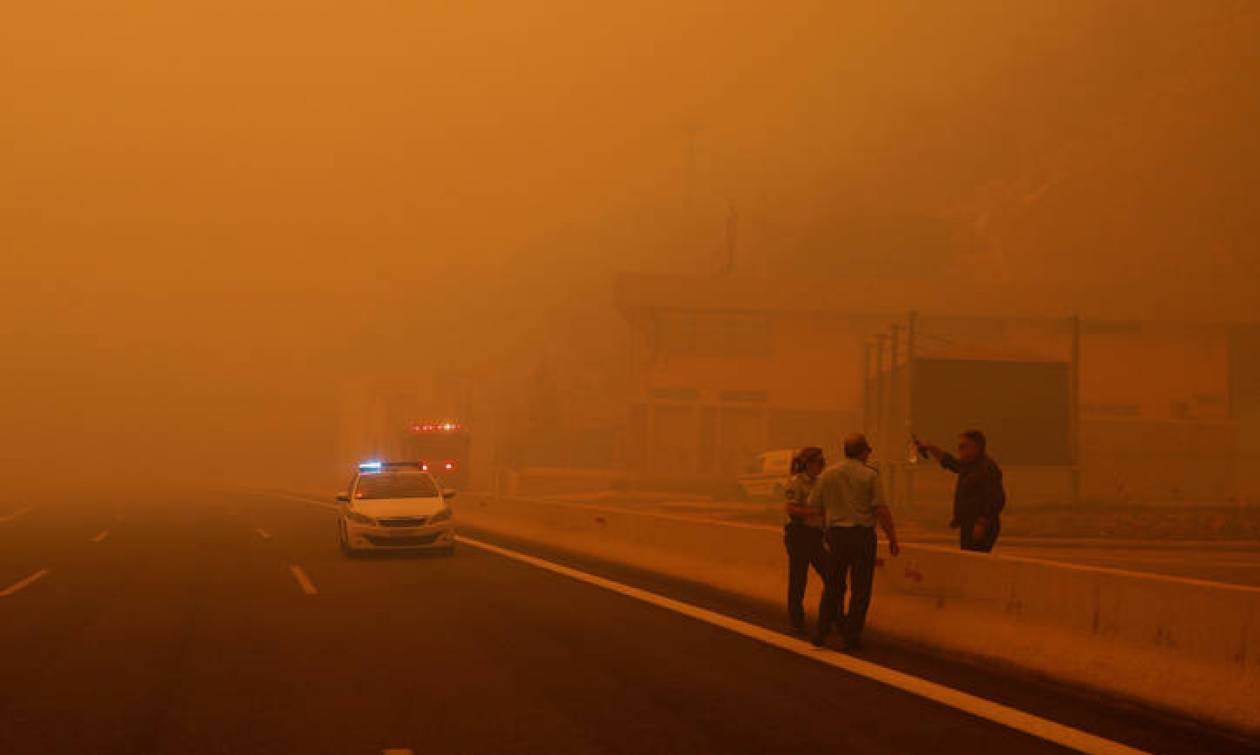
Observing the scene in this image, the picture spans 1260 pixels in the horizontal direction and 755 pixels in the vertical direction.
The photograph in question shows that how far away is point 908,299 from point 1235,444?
19.5 metres

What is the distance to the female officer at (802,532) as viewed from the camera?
1076 centimetres

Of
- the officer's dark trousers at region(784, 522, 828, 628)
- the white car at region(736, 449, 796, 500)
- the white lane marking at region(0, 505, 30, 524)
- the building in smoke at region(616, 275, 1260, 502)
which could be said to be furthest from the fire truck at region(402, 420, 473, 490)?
the officer's dark trousers at region(784, 522, 828, 628)

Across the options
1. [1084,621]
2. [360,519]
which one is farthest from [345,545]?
[1084,621]

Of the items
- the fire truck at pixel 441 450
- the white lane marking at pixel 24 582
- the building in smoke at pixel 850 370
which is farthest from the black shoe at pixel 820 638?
the building in smoke at pixel 850 370

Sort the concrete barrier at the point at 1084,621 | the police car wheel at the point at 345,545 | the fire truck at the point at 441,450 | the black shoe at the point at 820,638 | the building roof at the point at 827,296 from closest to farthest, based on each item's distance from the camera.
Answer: the concrete barrier at the point at 1084,621 < the black shoe at the point at 820,638 < the police car wheel at the point at 345,545 < the fire truck at the point at 441,450 < the building roof at the point at 827,296

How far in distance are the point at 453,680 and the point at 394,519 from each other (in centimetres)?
1076

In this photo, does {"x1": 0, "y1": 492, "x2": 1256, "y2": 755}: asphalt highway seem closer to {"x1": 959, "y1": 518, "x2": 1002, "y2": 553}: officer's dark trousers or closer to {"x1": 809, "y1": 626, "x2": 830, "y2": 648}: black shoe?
{"x1": 809, "y1": 626, "x2": 830, "y2": 648}: black shoe

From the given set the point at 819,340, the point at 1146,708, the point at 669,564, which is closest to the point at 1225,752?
the point at 1146,708

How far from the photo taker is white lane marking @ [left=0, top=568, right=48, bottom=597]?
50.5ft

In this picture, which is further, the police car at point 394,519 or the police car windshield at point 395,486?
the police car windshield at point 395,486

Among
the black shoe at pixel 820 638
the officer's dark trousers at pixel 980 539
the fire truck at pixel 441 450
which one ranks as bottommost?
the black shoe at pixel 820 638

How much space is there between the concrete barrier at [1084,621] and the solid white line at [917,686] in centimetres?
87

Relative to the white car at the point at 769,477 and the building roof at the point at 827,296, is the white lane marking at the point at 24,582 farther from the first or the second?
the building roof at the point at 827,296

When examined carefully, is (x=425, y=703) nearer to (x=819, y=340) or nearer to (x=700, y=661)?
(x=700, y=661)
